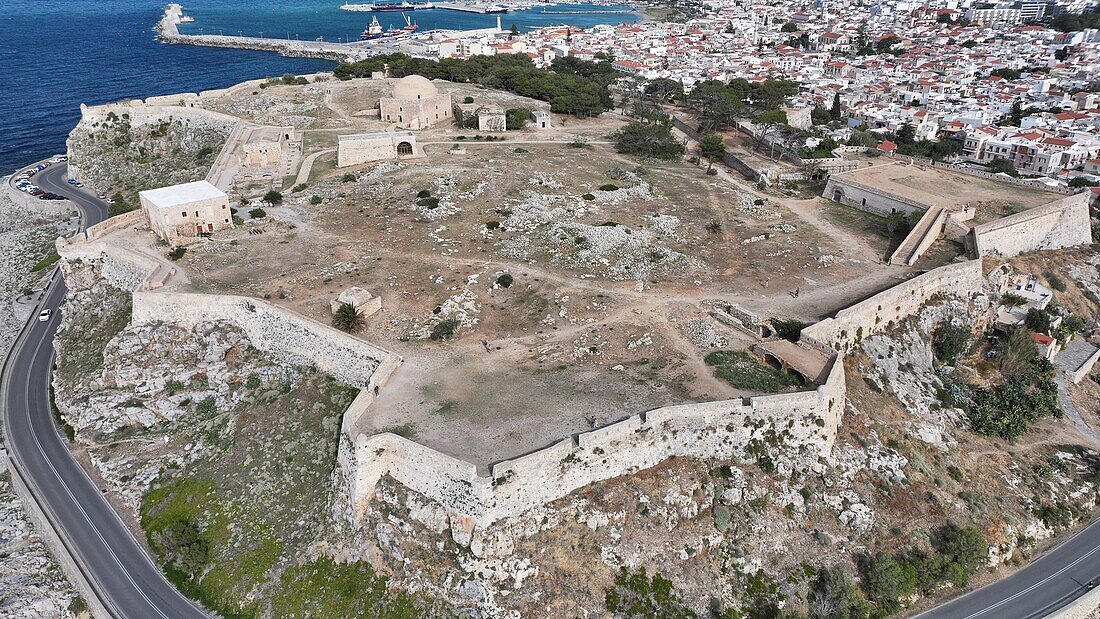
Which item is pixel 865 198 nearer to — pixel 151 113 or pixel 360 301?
pixel 360 301

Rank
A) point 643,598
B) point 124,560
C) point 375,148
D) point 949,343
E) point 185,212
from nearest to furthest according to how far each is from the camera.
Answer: point 643,598 < point 124,560 < point 949,343 < point 185,212 < point 375,148

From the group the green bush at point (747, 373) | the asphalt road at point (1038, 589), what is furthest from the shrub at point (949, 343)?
the green bush at point (747, 373)

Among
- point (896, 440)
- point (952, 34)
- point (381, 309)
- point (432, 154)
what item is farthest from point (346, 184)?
point (952, 34)

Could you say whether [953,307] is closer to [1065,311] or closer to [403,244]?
[1065,311]

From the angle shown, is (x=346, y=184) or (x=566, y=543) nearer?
(x=566, y=543)

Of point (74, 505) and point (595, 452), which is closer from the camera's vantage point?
point (595, 452)

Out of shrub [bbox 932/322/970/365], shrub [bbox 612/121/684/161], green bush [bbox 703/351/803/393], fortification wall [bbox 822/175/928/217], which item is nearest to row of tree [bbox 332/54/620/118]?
shrub [bbox 612/121/684/161]

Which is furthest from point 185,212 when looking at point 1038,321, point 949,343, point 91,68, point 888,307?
point 91,68
